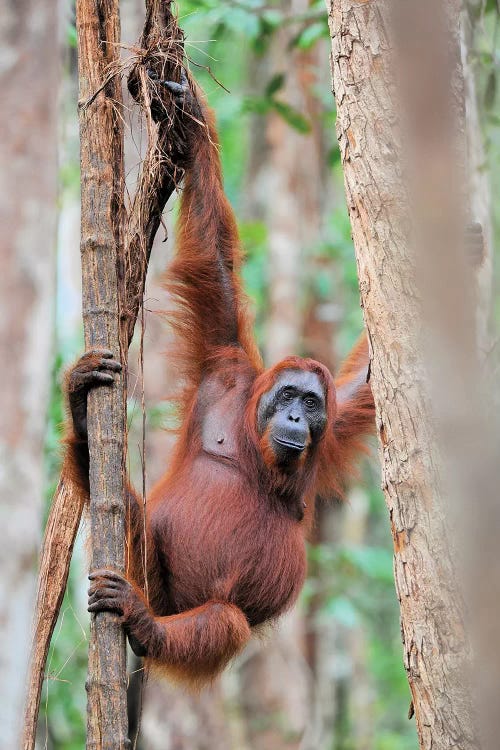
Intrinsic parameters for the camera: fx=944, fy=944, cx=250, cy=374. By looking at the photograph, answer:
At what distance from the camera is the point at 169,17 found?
437 centimetres

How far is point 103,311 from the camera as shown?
12.8ft

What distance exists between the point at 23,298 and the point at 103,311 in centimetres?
284

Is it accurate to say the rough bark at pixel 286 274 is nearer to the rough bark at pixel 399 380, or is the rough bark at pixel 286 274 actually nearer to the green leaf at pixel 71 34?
the green leaf at pixel 71 34

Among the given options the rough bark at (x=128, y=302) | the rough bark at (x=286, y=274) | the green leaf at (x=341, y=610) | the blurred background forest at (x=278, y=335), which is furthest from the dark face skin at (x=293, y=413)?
the rough bark at (x=286, y=274)

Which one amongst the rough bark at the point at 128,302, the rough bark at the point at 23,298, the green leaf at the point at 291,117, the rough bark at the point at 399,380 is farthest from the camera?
the green leaf at the point at 291,117

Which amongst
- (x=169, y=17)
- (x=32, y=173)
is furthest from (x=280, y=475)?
(x=32, y=173)

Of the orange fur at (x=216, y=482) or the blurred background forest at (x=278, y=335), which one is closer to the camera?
the orange fur at (x=216, y=482)

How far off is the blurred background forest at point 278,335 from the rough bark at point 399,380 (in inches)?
78.0

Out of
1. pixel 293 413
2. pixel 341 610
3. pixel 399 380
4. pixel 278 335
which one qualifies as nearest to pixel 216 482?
pixel 293 413

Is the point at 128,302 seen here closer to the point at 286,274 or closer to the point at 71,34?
the point at 71,34

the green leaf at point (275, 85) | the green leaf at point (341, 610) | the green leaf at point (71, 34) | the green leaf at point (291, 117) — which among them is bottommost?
the green leaf at point (341, 610)

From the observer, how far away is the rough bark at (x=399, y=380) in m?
3.19

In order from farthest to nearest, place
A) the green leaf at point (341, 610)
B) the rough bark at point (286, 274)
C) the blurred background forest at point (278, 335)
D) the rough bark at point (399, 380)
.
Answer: the rough bark at point (286, 274) → the green leaf at point (341, 610) → the blurred background forest at point (278, 335) → the rough bark at point (399, 380)

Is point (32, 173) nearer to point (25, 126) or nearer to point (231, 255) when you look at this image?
point (25, 126)
